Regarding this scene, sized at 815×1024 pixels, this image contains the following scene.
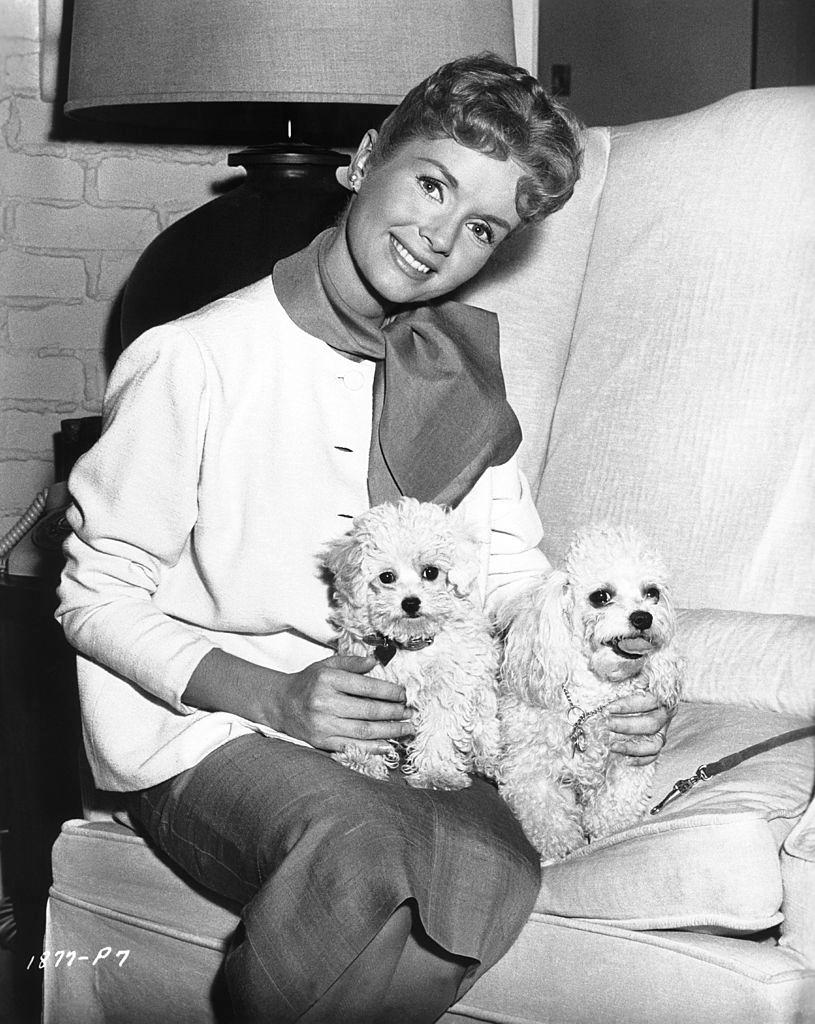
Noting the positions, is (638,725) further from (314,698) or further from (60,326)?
(60,326)

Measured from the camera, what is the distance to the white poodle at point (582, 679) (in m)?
1.25

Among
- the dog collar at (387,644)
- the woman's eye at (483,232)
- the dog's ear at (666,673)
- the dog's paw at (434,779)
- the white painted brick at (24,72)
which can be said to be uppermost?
the white painted brick at (24,72)

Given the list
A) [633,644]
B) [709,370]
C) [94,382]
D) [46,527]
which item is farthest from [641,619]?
[94,382]

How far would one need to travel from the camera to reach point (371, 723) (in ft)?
4.13

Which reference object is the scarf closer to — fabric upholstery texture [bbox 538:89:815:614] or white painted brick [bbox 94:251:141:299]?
fabric upholstery texture [bbox 538:89:815:614]

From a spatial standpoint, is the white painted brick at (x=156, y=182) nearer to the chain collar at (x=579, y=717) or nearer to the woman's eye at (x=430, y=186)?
the woman's eye at (x=430, y=186)

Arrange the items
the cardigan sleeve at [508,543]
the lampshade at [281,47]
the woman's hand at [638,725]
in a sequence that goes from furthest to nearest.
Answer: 1. the lampshade at [281,47]
2. the cardigan sleeve at [508,543]
3. the woman's hand at [638,725]

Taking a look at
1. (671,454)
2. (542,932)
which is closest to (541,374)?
(671,454)

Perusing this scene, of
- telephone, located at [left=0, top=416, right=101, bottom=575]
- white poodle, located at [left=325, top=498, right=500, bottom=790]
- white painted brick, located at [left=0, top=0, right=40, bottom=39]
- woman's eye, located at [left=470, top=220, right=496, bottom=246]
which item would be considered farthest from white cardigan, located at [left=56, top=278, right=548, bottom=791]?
white painted brick, located at [left=0, top=0, right=40, bottom=39]

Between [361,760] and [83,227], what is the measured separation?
4.96ft

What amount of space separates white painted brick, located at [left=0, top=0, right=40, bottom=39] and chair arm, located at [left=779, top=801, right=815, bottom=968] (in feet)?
6.57

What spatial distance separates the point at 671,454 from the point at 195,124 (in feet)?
3.84

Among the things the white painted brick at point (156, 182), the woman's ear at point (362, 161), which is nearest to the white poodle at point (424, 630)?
the woman's ear at point (362, 161)

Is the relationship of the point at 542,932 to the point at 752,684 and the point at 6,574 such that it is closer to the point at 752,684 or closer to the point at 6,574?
the point at 752,684
